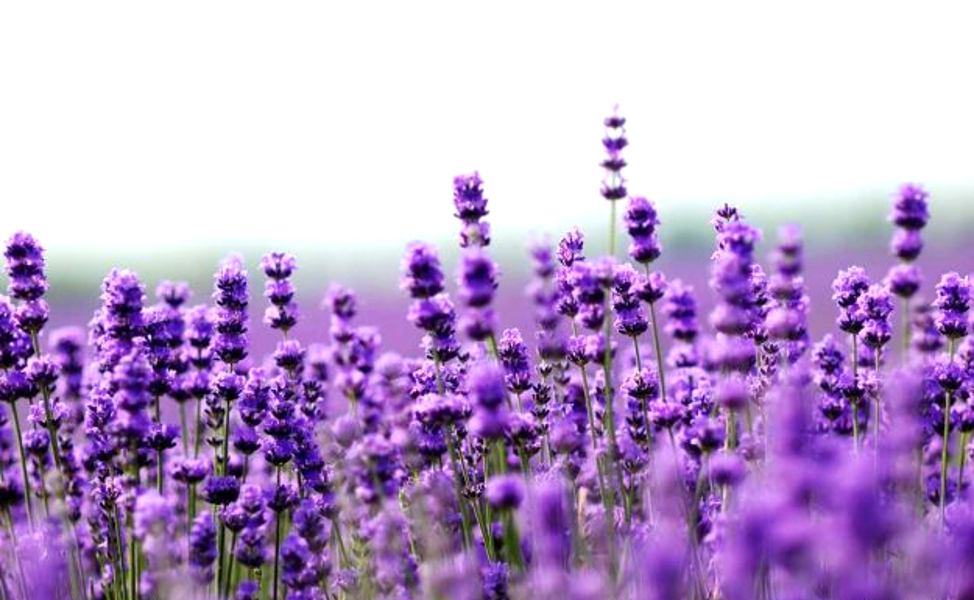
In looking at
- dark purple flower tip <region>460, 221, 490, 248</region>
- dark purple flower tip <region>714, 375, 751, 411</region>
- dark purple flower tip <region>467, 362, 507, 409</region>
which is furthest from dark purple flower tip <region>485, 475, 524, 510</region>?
dark purple flower tip <region>460, 221, 490, 248</region>

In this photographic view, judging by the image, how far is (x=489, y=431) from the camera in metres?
3.21

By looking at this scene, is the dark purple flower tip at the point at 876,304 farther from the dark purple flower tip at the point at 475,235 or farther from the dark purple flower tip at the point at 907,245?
the dark purple flower tip at the point at 475,235

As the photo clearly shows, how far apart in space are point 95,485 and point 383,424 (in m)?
1.56

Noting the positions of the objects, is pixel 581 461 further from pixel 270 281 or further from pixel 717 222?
pixel 270 281

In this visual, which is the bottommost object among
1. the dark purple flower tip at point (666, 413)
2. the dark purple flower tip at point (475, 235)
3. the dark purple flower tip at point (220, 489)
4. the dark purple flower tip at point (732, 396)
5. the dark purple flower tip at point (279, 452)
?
the dark purple flower tip at point (220, 489)

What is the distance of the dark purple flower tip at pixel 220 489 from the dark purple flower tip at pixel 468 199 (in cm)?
108

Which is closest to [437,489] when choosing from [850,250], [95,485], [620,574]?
[620,574]

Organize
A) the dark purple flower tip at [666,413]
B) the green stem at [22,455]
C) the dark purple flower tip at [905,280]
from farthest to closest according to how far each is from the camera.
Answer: the green stem at [22,455] < the dark purple flower tip at [666,413] < the dark purple flower tip at [905,280]

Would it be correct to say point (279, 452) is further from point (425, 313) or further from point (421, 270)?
point (421, 270)

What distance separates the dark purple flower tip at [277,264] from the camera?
15.2 ft

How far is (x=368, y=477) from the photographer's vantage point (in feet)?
10.9

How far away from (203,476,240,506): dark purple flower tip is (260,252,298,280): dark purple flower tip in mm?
794

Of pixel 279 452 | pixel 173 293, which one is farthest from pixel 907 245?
pixel 173 293

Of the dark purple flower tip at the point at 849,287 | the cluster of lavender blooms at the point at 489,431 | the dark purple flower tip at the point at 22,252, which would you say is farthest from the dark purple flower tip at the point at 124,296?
the dark purple flower tip at the point at 849,287
